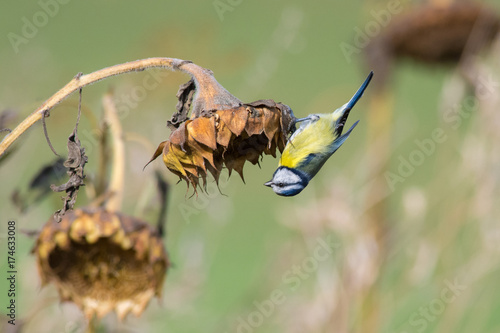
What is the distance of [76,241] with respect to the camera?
3.65 ft

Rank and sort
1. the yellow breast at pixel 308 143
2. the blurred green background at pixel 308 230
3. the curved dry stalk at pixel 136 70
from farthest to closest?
the blurred green background at pixel 308 230, the yellow breast at pixel 308 143, the curved dry stalk at pixel 136 70

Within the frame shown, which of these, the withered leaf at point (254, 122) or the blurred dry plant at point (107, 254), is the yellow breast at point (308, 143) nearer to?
the withered leaf at point (254, 122)

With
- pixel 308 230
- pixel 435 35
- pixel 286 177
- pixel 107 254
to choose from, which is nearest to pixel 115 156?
pixel 107 254

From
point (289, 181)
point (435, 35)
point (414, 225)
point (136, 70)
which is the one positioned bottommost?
point (414, 225)

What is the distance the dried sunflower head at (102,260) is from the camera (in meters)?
1.10

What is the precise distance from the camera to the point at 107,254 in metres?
1.15

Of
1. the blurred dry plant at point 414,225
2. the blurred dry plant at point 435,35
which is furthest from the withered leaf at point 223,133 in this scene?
the blurred dry plant at point 435,35

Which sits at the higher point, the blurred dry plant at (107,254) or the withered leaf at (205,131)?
the withered leaf at (205,131)

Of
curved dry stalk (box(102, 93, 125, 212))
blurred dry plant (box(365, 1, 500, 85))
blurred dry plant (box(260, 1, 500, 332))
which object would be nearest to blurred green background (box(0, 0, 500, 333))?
blurred dry plant (box(260, 1, 500, 332))

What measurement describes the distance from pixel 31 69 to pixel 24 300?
0.58 m

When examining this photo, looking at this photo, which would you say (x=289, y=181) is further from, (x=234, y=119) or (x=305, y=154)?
(x=234, y=119)

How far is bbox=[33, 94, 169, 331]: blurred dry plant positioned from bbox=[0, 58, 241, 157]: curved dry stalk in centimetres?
27

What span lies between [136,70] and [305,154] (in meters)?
0.30

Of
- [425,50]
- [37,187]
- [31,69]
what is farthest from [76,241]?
[425,50]
